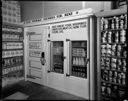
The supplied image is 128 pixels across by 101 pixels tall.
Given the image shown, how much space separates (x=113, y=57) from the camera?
2.41 m

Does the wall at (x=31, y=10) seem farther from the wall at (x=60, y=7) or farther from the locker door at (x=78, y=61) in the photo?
the locker door at (x=78, y=61)

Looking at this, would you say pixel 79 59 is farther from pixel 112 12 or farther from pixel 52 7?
pixel 52 7

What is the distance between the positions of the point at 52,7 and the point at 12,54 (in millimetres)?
1971

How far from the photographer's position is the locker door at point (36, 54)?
359 centimetres

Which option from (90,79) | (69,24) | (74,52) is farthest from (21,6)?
(90,79)

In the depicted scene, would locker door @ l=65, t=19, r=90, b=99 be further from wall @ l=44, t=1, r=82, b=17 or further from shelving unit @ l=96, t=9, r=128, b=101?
wall @ l=44, t=1, r=82, b=17

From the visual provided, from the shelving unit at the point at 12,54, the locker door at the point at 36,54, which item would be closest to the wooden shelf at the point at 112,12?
the locker door at the point at 36,54

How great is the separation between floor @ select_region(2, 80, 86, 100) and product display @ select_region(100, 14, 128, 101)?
0.81 metres

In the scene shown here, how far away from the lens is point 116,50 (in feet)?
7.80

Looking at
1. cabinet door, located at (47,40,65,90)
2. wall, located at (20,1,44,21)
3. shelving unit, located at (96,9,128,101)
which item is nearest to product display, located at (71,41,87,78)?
cabinet door, located at (47,40,65,90)

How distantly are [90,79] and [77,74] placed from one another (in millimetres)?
393

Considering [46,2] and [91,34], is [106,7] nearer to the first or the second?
[91,34]

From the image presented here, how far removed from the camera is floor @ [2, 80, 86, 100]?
9.71 feet

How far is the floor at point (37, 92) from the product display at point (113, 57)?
808 mm
